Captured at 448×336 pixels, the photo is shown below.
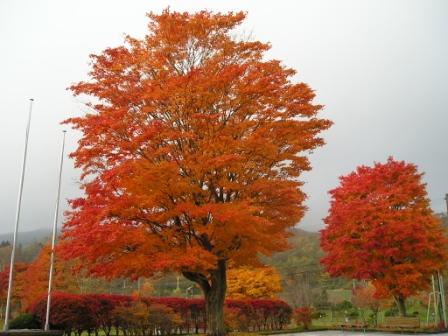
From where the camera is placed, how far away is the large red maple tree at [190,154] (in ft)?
42.4

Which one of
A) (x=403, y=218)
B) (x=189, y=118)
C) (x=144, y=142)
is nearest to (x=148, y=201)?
(x=144, y=142)

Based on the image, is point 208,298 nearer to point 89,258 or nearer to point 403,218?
point 89,258

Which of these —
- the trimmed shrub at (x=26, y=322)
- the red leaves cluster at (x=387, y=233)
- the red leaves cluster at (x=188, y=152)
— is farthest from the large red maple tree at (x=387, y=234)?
the trimmed shrub at (x=26, y=322)

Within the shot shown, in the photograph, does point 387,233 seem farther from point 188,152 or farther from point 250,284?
point 188,152

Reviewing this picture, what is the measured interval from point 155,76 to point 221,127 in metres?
2.81

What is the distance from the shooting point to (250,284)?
3666 cm

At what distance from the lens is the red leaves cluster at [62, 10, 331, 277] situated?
42.4 feet

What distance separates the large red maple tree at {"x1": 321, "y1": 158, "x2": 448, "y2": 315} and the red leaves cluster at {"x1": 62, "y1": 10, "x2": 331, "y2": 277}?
499 inches

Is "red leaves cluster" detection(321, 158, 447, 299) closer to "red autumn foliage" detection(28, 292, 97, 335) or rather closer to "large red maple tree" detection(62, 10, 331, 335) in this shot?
"large red maple tree" detection(62, 10, 331, 335)

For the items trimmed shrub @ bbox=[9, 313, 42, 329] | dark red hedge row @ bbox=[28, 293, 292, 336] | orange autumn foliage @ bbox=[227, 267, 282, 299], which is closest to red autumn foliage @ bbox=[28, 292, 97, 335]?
dark red hedge row @ bbox=[28, 293, 292, 336]

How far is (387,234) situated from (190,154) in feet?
54.7

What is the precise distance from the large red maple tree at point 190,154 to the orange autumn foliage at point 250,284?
837 inches

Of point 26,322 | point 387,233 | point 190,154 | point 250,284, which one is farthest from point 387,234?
point 26,322

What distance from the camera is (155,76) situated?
48.4 ft
